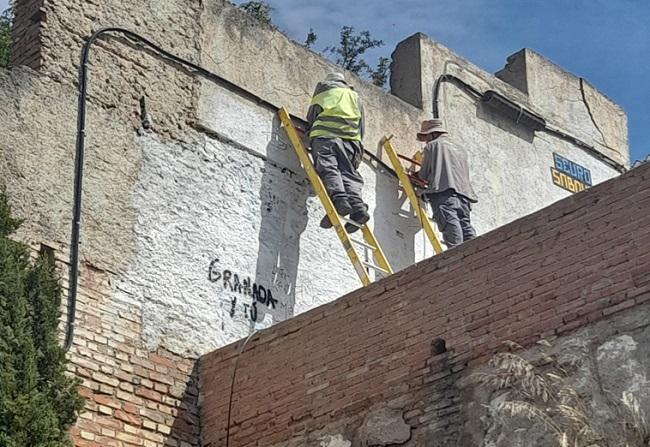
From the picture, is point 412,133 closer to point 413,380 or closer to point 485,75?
point 485,75

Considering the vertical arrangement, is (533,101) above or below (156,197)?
above

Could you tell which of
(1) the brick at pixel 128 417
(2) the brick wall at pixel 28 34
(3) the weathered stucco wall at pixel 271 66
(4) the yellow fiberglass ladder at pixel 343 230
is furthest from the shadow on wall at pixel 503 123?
(1) the brick at pixel 128 417

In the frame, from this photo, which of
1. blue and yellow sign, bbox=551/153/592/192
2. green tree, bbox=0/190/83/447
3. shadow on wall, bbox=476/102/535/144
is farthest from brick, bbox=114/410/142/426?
blue and yellow sign, bbox=551/153/592/192

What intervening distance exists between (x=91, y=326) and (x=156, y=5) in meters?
2.91

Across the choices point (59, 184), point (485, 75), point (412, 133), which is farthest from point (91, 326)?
point (485, 75)

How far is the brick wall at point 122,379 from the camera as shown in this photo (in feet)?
30.1

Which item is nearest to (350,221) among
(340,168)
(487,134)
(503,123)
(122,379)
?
(340,168)

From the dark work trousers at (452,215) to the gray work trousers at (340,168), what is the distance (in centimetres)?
83

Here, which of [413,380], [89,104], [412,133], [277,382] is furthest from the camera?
[412,133]

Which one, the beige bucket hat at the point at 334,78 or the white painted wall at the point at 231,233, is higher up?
the beige bucket hat at the point at 334,78

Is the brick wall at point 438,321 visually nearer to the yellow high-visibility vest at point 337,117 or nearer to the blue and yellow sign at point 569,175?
the yellow high-visibility vest at point 337,117

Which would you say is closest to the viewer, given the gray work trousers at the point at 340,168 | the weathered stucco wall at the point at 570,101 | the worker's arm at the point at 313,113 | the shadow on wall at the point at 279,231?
the shadow on wall at the point at 279,231

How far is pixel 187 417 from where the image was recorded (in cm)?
975

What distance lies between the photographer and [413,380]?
8.61m
